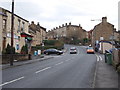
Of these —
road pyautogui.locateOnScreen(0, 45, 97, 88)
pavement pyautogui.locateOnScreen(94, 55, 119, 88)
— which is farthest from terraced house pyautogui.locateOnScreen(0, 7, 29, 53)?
pavement pyautogui.locateOnScreen(94, 55, 119, 88)

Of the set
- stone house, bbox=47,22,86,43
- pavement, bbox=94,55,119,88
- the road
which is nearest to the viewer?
pavement, bbox=94,55,119,88

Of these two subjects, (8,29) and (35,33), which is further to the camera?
(35,33)

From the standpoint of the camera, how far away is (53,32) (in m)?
139

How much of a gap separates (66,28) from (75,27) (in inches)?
217

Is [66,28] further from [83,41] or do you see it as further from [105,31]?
[105,31]

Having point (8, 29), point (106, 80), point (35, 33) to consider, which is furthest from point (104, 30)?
point (106, 80)

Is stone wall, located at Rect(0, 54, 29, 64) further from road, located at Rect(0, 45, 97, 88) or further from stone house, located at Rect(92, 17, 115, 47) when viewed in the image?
stone house, located at Rect(92, 17, 115, 47)

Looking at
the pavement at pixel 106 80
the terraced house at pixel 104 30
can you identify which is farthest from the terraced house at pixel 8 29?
the terraced house at pixel 104 30

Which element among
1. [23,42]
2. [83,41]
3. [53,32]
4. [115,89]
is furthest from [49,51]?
[53,32]

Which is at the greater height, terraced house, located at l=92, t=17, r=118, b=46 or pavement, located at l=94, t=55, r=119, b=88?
terraced house, located at l=92, t=17, r=118, b=46

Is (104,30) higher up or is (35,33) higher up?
(104,30)

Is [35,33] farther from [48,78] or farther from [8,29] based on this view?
[48,78]

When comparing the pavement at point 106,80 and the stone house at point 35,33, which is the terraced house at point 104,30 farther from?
the pavement at point 106,80

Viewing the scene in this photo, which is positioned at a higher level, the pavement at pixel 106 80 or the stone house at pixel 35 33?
the stone house at pixel 35 33
